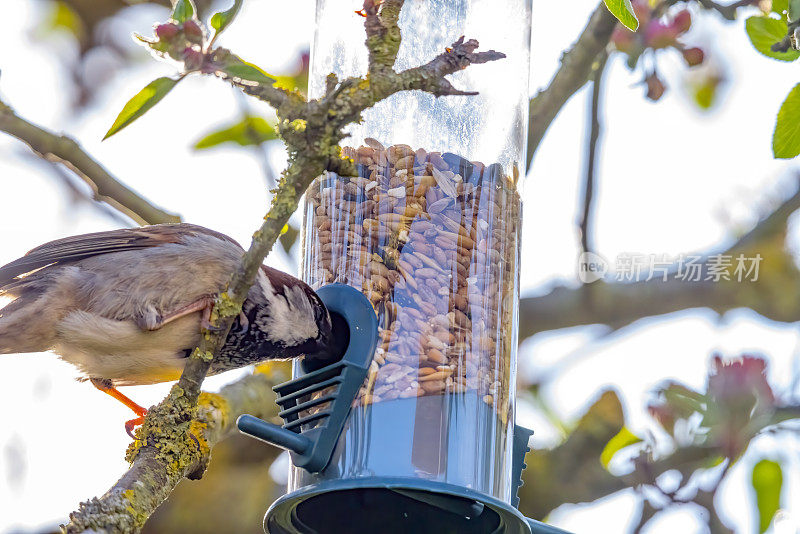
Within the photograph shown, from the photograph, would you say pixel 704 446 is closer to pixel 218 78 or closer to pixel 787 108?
pixel 787 108

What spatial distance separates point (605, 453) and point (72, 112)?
3703 millimetres

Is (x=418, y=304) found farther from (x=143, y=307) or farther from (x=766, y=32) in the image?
(x=766, y=32)

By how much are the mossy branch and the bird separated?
59 centimetres

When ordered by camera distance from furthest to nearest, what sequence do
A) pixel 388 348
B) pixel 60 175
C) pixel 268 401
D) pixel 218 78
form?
pixel 60 175
pixel 268 401
pixel 388 348
pixel 218 78

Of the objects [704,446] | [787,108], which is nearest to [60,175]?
[704,446]

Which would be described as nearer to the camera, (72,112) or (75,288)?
(75,288)

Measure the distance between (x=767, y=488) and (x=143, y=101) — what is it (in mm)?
2816

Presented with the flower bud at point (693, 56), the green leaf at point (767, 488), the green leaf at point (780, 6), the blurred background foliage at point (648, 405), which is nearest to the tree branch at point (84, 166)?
the blurred background foliage at point (648, 405)

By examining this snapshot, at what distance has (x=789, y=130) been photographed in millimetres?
3342

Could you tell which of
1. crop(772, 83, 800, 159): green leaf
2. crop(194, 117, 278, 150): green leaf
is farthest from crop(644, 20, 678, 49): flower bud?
crop(772, 83, 800, 159): green leaf

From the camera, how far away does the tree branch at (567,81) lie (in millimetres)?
5801

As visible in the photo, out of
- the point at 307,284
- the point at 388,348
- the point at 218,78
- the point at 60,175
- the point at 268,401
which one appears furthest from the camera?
the point at 60,175

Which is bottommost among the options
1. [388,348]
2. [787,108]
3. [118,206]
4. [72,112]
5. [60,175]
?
[388,348]

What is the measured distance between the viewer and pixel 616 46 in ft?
18.5
